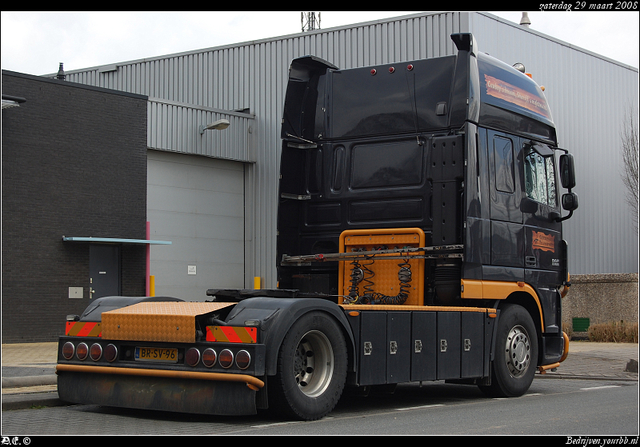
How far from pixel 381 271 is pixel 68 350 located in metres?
3.87

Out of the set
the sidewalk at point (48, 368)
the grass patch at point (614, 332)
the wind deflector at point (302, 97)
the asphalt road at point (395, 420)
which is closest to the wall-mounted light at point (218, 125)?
the sidewalk at point (48, 368)

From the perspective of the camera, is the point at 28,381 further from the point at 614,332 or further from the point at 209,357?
the point at 614,332

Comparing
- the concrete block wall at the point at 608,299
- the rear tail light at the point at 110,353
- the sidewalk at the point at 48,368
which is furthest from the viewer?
the concrete block wall at the point at 608,299

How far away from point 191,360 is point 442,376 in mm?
3156

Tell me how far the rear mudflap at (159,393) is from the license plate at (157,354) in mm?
179

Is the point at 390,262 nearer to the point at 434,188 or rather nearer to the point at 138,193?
the point at 434,188

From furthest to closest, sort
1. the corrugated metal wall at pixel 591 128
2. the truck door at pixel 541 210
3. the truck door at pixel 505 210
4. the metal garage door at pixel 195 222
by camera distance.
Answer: the corrugated metal wall at pixel 591 128, the metal garage door at pixel 195 222, the truck door at pixel 541 210, the truck door at pixel 505 210

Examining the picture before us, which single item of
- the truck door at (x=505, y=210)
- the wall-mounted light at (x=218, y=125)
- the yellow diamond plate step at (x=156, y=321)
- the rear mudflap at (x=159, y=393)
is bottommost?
the rear mudflap at (x=159, y=393)

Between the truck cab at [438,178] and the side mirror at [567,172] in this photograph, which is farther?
the side mirror at [567,172]

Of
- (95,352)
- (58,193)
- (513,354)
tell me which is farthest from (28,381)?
Answer: (58,193)

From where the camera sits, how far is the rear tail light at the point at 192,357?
795cm

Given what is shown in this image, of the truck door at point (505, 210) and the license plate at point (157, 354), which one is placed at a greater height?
the truck door at point (505, 210)

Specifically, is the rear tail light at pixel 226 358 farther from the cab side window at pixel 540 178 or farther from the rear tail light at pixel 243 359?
the cab side window at pixel 540 178
